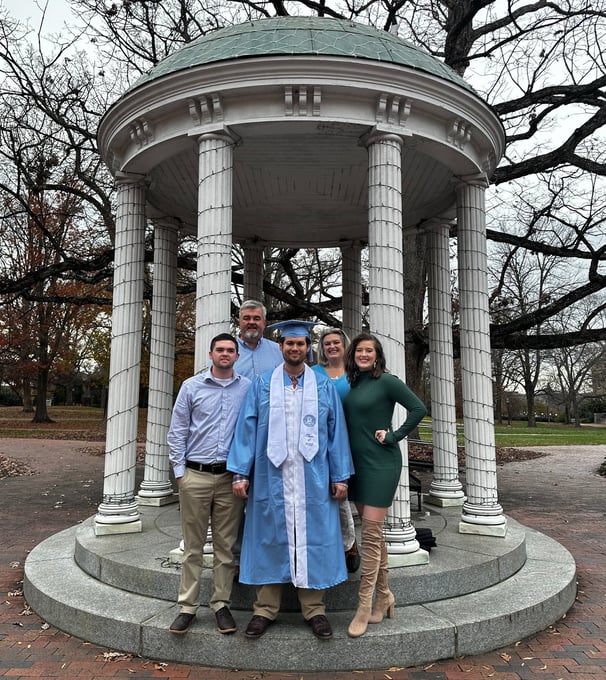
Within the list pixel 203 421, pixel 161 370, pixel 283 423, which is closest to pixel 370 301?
pixel 283 423

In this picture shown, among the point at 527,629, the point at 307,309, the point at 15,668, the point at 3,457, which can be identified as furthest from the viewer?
Result: the point at 3,457

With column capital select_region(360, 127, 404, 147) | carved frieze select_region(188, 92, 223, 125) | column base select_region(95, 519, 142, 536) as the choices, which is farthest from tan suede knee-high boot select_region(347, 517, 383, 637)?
carved frieze select_region(188, 92, 223, 125)

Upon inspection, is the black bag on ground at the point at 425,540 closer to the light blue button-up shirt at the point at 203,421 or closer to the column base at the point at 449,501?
the light blue button-up shirt at the point at 203,421

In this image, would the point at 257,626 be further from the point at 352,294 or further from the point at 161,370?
the point at 352,294

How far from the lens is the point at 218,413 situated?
4000mm

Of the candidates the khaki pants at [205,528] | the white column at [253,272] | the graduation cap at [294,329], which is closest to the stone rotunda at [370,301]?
the khaki pants at [205,528]

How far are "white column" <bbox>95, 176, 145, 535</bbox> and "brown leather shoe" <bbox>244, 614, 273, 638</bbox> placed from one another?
2.43 metres

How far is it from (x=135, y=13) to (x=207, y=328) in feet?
37.3

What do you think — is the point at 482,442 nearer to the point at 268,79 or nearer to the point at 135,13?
the point at 268,79

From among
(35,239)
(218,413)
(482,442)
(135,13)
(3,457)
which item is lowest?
(3,457)

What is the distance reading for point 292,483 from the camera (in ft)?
12.4

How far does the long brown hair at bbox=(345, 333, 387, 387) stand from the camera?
3.99m

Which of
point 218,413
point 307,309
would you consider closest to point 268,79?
point 218,413

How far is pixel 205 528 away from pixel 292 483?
28.5 inches
